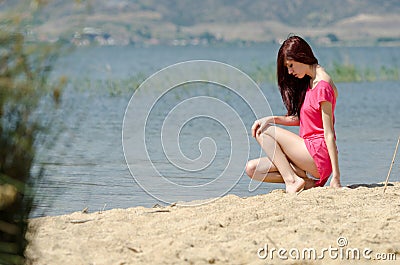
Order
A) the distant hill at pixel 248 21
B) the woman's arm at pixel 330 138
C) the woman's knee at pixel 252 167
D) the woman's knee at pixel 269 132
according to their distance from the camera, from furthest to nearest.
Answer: the distant hill at pixel 248 21, the woman's knee at pixel 252 167, the woman's knee at pixel 269 132, the woman's arm at pixel 330 138

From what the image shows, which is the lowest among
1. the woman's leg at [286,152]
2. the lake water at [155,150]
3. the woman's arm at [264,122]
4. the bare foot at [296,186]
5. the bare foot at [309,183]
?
the lake water at [155,150]

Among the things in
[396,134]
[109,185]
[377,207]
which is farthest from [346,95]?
[377,207]

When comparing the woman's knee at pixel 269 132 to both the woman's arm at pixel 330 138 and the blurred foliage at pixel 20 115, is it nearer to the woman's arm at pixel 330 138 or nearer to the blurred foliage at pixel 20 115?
the woman's arm at pixel 330 138

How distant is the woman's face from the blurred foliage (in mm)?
3018

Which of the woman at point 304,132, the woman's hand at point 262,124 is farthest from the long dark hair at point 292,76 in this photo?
the woman's hand at point 262,124

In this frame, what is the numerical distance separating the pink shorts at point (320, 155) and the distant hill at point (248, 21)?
67989 mm

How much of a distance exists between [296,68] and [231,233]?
2076 mm

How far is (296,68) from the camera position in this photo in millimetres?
6527

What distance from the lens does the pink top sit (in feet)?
21.0

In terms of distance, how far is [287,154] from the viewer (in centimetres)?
660

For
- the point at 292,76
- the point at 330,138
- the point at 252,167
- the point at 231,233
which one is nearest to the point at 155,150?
the point at 252,167

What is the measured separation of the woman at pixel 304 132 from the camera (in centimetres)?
640

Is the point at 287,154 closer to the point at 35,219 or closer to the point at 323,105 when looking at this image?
the point at 323,105

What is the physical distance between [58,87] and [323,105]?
313cm
